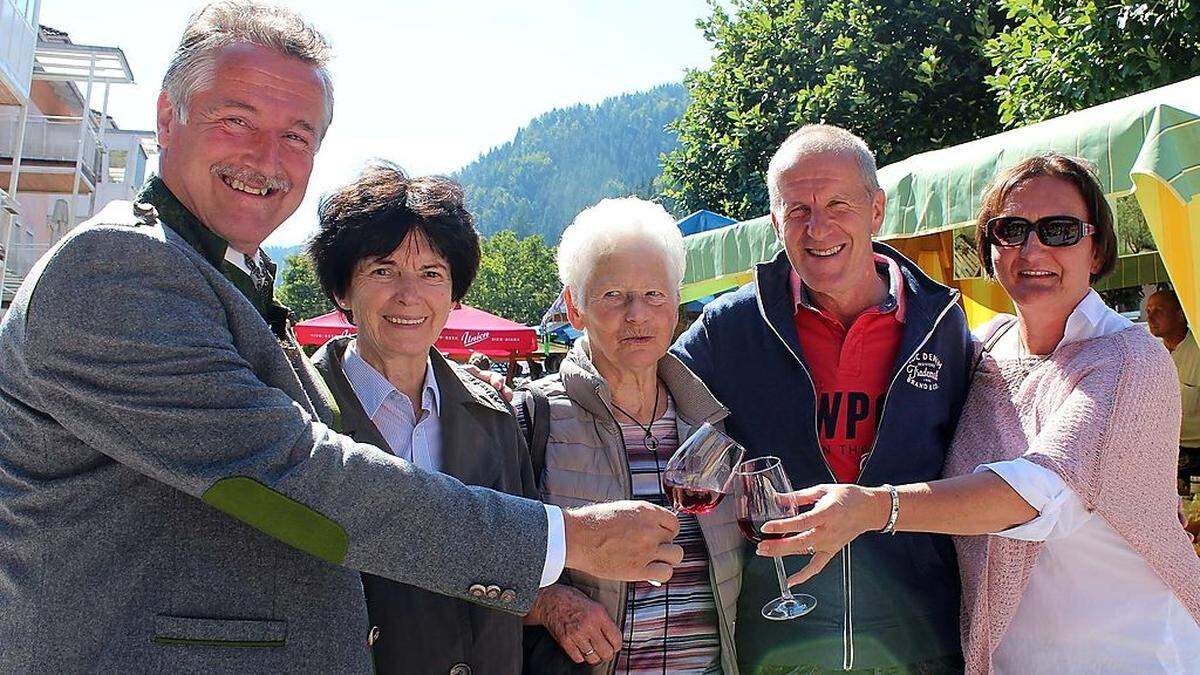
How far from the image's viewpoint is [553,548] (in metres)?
1.82

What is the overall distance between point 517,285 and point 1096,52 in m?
57.9

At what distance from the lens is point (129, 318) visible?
60.9 inches

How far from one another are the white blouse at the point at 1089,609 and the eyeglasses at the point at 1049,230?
74 centimetres

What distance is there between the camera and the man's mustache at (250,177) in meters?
2.01

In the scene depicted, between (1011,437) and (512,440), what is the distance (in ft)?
4.89

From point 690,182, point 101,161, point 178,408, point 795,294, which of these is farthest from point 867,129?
point 101,161

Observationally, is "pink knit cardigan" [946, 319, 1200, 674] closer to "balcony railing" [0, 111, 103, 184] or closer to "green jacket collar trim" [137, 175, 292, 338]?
"green jacket collar trim" [137, 175, 292, 338]

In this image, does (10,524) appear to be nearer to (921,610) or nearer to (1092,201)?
(921,610)

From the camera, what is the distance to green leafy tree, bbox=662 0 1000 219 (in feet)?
47.2

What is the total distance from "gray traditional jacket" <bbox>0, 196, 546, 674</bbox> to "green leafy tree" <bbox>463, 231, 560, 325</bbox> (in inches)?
2433

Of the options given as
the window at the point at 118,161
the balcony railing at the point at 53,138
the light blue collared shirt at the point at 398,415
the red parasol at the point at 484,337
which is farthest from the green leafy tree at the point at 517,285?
the light blue collared shirt at the point at 398,415

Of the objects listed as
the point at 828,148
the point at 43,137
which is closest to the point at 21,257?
the point at 43,137

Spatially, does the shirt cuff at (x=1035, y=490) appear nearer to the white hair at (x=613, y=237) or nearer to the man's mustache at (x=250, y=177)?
the white hair at (x=613, y=237)

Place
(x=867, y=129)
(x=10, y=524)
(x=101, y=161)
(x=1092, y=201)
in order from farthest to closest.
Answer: (x=101, y=161) → (x=867, y=129) → (x=1092, y=201) → (x=10, y=524)
